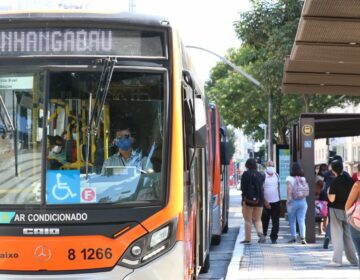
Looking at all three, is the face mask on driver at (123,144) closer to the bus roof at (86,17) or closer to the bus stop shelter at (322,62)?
the bus roof at (86,17)

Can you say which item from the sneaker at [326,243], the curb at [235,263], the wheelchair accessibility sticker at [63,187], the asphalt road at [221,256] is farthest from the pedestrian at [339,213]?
the wheelchair accessibility sticker at [63,187]

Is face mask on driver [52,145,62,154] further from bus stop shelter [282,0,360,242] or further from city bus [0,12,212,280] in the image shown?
bus stop shelter [282,0,360,242]

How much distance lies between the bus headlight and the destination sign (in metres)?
1.60

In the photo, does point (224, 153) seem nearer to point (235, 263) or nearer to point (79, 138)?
point (235, 263)

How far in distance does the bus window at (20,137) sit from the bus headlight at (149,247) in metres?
0.91

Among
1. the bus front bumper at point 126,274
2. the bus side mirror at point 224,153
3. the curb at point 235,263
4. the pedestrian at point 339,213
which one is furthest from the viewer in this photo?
the bus side mirror at point 224,153

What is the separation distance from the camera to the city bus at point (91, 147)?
6.45 metres

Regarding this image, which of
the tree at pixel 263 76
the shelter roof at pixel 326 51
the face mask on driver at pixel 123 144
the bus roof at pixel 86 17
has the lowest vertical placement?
the face mask on driver at pixel 123 144

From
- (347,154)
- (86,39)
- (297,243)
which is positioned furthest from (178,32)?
(347,154)

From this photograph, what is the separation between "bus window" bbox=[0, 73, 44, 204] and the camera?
6.58 metres

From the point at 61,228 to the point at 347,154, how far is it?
69.7m

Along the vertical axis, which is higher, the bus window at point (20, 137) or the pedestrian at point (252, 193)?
the bus window at point (20, 137)

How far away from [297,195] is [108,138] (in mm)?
9374

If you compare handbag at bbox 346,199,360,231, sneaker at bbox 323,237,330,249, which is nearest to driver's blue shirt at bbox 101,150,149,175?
handbag at bbox 346,199,360,231
